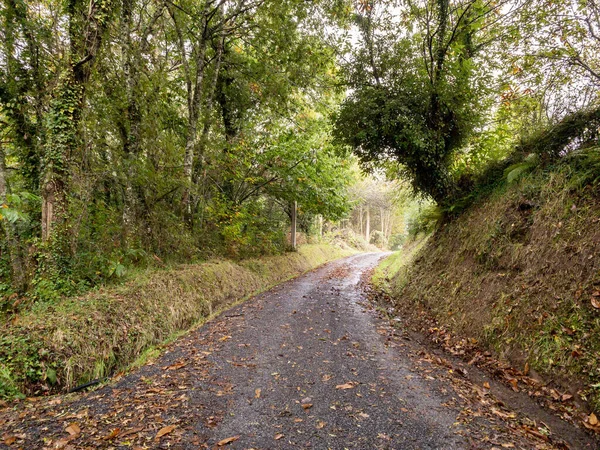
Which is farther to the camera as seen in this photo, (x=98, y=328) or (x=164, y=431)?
(x=98, y=328)

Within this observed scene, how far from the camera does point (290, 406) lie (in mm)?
3469

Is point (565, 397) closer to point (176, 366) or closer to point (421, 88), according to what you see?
point (176, 366)

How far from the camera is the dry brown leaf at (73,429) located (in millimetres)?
2902

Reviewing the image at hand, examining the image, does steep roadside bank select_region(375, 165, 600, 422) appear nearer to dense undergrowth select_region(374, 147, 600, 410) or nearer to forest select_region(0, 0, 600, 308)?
dense undergrowth select_region(374, 147, 600, 410)

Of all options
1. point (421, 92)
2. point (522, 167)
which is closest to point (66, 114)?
point (421, 92)

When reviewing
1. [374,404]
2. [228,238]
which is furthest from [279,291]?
[374,404]

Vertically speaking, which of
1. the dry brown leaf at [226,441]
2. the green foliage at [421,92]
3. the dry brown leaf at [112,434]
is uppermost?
the green foliage at [421,92]

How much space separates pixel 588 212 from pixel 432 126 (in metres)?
4.70

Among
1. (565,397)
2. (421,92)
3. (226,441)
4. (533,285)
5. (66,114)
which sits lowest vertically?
(226,441)

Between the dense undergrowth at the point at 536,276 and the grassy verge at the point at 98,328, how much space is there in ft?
19.5

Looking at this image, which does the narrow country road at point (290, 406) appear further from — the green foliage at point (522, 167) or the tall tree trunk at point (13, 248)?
the green foliage at point (522, 167)

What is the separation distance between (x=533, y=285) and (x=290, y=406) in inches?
162

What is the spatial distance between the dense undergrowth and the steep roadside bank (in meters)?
0.01

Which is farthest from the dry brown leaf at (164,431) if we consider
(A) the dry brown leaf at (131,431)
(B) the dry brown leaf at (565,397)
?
(B) the dry brown leaf at (565,397)
